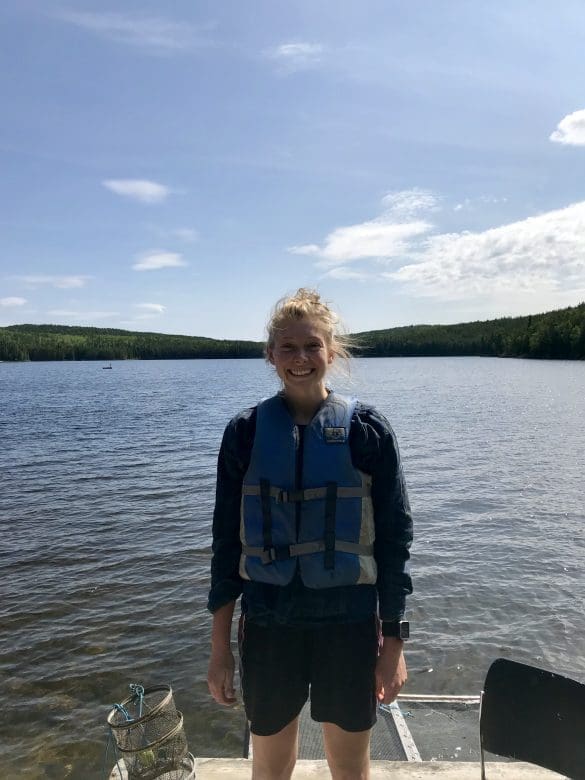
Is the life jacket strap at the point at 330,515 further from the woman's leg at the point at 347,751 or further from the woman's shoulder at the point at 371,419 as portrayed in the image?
the woman's leg at the point at 347,751

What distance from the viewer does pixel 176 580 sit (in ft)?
32.4

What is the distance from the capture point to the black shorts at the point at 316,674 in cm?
277

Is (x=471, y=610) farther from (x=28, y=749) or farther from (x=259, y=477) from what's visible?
(x=259, y=477)

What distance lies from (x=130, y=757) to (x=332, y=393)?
9.55 feet

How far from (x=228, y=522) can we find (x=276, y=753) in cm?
115

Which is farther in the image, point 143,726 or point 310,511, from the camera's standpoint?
point 143,726

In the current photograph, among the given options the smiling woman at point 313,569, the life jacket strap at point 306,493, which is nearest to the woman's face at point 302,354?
→ the smiling woman at point 313,569

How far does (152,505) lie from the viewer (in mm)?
14961

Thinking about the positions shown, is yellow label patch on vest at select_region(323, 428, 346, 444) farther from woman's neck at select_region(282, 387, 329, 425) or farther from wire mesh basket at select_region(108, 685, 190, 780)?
wire mesh basket at select_region(108, 685, 190, 780)

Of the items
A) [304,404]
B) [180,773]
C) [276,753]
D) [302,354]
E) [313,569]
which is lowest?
[180,773]

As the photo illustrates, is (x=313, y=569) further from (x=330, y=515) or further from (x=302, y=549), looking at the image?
(x=330, y=515)

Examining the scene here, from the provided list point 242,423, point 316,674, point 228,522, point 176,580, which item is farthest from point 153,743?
point 176,580

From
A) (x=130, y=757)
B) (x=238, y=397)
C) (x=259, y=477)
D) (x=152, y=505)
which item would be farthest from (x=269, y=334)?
(x=238, y=397)

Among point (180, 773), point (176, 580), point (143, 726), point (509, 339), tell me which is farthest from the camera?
point (509, 339)
